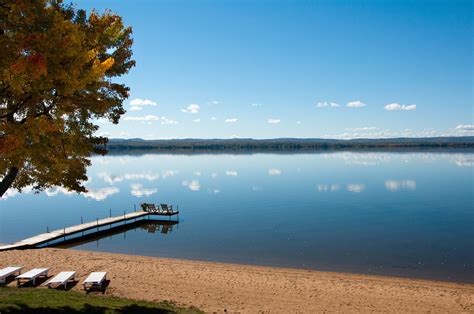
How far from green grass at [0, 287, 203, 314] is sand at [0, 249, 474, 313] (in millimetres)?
1516

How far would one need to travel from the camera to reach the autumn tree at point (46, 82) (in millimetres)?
9680

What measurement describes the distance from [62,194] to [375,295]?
2409 inches

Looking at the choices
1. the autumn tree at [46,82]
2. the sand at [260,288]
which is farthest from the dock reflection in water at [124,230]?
the autumn tree at [46,82]

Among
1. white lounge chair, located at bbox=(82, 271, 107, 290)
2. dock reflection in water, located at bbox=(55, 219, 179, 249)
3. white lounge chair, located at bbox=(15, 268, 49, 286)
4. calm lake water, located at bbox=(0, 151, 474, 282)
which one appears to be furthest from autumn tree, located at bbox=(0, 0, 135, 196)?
dock reflection in water, located at bbox=(55, 219, 179, 249)

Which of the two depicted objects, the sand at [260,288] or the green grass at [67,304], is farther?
the sand at [260,288]

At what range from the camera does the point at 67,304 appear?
44.8 ft

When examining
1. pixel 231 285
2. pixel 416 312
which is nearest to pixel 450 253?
pixel 416 312

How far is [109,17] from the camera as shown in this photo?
520 inches

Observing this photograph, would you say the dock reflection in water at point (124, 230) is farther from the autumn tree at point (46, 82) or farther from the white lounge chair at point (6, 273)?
the autumn tree at point (46, 82)

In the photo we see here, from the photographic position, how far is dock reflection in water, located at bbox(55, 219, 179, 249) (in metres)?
33.3

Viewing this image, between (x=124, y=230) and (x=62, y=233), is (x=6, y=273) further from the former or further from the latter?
(x=124, y=230)

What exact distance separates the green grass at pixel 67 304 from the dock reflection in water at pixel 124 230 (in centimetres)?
1783

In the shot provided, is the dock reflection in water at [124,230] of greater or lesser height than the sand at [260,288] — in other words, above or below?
below

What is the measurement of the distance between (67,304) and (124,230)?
1010 inches
